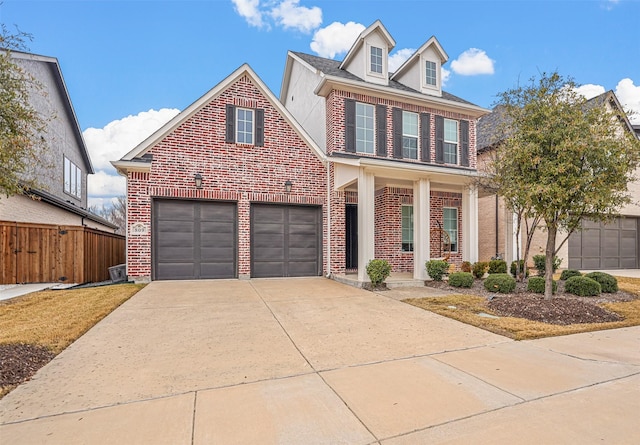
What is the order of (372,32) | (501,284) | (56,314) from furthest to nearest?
(372,32) < (501,284) < (56,314)

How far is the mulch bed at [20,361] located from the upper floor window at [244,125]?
7.67 metres

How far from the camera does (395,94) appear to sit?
37.9 feet

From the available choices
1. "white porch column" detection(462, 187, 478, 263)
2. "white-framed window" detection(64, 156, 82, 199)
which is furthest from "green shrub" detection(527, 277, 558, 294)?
"white-framed window" detection(64, 156, 82, 199)

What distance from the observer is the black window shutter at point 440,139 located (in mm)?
12375

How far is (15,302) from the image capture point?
7012 mm

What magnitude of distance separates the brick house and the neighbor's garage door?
7132 millimetres

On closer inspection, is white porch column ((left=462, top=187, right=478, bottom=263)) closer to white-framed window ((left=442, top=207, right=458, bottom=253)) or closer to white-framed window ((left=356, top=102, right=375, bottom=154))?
white-framed window ((left=442, top=207, right=458, bottom=253))

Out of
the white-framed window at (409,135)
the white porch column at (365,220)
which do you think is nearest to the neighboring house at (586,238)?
the white-framed window at (409,135)

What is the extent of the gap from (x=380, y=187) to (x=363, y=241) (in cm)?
344

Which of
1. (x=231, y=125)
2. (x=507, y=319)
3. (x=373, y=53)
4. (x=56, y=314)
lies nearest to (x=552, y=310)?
(x=507, y=319)

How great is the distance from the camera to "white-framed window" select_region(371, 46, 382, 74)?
12.1 metres

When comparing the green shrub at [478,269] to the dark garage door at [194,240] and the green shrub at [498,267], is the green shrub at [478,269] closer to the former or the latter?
the green shrub at [498,267]

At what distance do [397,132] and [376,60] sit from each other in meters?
2.88

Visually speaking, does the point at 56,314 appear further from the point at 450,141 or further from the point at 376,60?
the point at 450,141
